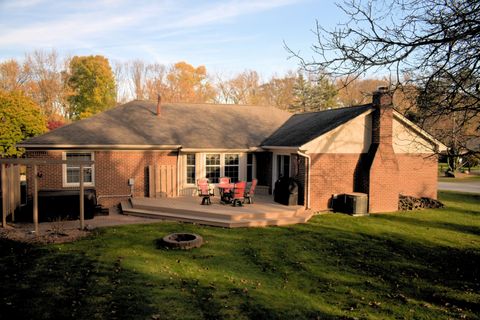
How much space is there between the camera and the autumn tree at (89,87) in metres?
46.6

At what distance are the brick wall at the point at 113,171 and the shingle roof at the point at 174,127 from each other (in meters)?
0.59

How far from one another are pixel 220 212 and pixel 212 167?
505 centimetres

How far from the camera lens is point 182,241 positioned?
10.6 metres

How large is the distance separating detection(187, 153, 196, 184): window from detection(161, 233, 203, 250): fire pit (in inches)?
280

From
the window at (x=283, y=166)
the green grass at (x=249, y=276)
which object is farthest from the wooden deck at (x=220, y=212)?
the window at (x=283, y=166)

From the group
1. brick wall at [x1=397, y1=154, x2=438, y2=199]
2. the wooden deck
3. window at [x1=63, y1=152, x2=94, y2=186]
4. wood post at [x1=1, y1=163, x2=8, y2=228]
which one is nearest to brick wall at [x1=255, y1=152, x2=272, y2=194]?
the wooden deck

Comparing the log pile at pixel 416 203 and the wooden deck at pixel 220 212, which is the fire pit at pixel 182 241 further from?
the log pile at pixel 416 203

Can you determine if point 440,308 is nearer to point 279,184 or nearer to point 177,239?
point 177,239

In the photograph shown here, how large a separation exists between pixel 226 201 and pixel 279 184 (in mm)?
2595

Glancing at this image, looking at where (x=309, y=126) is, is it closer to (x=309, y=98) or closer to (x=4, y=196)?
(x=4, y=196)

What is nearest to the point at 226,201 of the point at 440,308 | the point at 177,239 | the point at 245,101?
the point at 177,239

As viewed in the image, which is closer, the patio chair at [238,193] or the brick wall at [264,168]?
the patio chair at [238,193]

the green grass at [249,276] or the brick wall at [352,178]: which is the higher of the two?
the brick wall at [352,178]

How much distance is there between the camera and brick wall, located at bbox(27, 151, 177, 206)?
1560 cm
